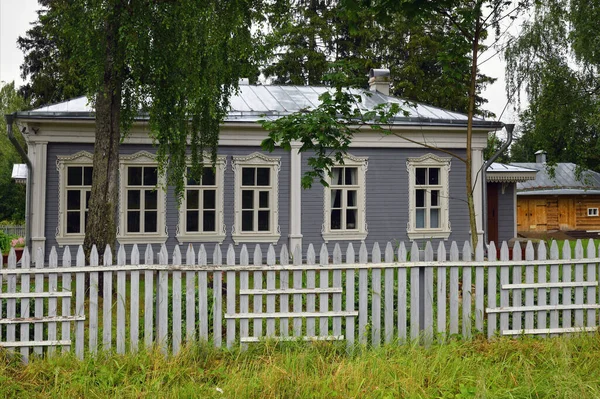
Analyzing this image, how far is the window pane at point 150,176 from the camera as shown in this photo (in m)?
13.5

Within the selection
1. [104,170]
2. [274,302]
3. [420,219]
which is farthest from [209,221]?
[274,302]

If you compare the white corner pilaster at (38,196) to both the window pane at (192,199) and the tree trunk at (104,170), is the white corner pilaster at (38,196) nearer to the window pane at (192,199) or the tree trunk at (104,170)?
the window pane at (192,199)

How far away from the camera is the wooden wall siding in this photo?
31016mm

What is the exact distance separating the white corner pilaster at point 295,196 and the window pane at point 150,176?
124 inches

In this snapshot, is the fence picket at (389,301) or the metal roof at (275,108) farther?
the metal roof at (275,108)

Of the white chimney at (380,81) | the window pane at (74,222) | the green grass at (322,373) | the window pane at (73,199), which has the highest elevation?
the white chimney at (380,81)

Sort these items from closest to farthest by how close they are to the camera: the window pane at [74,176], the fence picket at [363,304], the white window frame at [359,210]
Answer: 1. the fence picket at [363,304]
2. the window pane at [74,176]
3. the white window frame at [359,210]

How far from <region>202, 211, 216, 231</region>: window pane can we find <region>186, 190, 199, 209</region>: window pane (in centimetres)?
31

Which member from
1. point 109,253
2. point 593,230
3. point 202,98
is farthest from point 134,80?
point 593,230

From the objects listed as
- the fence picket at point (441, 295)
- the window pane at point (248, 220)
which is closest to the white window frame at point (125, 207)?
the window pane at point (248, 220)

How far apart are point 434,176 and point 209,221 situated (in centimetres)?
573

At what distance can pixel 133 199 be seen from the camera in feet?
44.3

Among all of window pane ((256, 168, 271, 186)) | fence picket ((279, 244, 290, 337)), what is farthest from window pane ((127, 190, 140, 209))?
fence picket ((279, 244, 290, 337))

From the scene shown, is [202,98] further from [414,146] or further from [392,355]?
[414,146]
